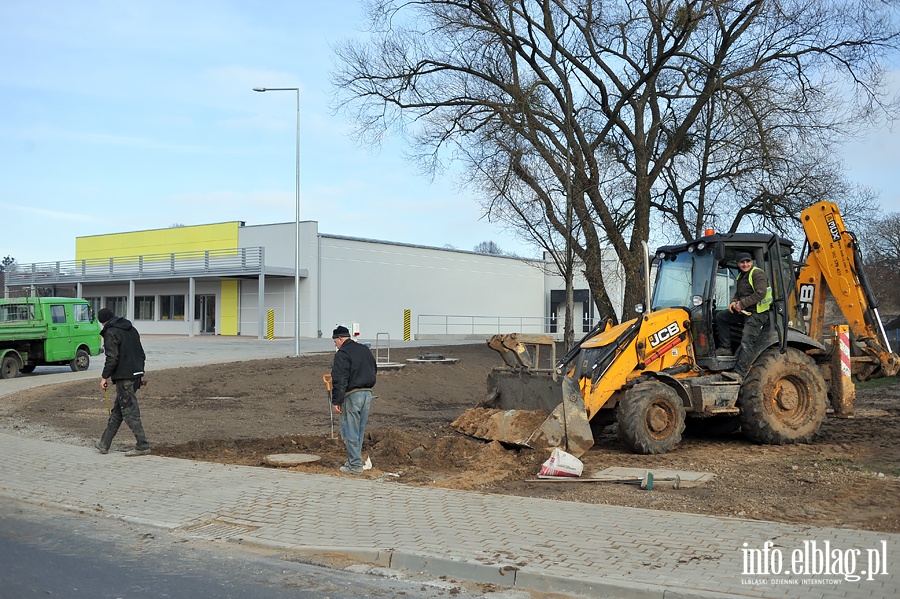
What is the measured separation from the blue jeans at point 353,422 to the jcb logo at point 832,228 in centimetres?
748

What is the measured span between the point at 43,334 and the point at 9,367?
1.35 meters

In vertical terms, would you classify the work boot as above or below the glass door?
below

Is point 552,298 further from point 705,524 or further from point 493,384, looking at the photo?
point 705,524

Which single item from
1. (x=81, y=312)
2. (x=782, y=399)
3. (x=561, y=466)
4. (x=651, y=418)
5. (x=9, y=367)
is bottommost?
(x=561, y=466)

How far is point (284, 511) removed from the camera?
319 inches

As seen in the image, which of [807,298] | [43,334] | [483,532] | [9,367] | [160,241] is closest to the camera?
[483,532]

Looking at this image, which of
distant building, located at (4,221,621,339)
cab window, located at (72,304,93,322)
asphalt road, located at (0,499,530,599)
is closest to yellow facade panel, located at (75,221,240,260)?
distant building, located at (4,221,621,339)

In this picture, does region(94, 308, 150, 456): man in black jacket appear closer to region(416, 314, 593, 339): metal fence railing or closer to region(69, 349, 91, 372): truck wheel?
region(69, 349, 91, 372): truck wheel

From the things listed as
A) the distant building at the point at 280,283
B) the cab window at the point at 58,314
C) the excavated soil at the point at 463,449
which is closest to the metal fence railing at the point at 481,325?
the distant building at the point at 280,283

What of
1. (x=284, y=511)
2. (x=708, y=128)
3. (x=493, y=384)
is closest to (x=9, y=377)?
(x=493, y=384)

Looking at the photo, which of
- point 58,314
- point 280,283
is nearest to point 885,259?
point 280,283

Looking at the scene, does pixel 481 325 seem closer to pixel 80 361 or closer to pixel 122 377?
pixel 80 361

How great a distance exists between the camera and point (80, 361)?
2700 centimetres

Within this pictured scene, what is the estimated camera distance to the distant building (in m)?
47.3
